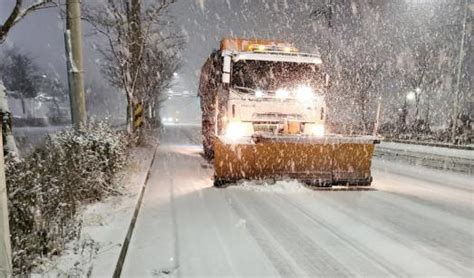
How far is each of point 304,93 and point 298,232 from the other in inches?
215

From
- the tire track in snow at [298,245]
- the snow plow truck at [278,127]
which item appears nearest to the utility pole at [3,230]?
the tire track in snow at [298,245]

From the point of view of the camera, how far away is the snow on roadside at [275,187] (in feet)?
29.3

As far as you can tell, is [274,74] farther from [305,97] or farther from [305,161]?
[305,161]

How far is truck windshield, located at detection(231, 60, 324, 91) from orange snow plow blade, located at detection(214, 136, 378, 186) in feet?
6.77

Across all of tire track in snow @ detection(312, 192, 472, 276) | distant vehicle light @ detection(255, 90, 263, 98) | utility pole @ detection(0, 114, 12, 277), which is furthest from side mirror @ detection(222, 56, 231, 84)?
utility pole @ detection(0, 114, 12, 277)

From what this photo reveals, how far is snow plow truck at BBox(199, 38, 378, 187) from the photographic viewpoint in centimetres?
923

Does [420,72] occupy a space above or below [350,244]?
above

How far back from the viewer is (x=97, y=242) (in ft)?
16.4

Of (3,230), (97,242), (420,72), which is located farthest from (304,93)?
(420,72)

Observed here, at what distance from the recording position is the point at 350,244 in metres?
5.48

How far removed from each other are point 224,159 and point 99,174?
2845 mm

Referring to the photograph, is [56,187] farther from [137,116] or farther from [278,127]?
[137,116]

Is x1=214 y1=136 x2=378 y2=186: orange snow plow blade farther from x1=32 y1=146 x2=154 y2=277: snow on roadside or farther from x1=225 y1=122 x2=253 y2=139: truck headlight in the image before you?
x1=32 y1=146 x2=154 y2=277: snow on roadside

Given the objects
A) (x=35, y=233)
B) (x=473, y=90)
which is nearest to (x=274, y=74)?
(x=35, y=233)
